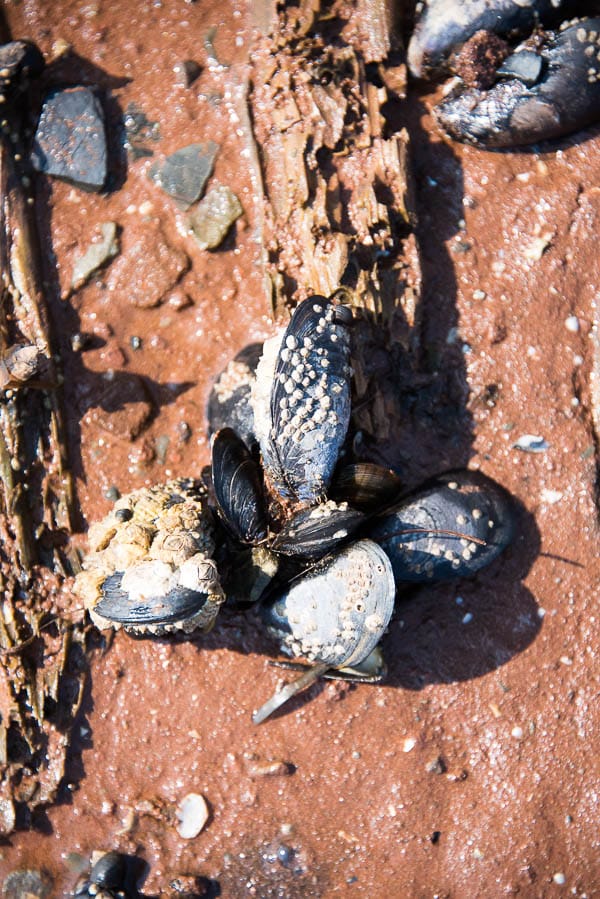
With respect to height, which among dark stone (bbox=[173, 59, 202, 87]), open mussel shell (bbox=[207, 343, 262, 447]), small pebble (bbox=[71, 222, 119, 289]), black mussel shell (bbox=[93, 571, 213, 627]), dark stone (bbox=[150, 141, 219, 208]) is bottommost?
black mussel shell (bbox=[93, 571, 213, 627])

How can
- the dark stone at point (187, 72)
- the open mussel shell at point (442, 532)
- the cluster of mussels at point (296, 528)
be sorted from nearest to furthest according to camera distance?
1. the cluster of mussels at point (296, 528)
2. the open mussel shell at point (442, 532)
3. the dark stone at point (187, 72)

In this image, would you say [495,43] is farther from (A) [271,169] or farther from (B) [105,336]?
(B) [105,336]

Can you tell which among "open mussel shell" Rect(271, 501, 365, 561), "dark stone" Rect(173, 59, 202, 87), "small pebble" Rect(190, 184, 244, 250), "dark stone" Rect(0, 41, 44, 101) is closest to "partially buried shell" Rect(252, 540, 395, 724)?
"open mussel shell" Rect(271, 501, 365, 561)

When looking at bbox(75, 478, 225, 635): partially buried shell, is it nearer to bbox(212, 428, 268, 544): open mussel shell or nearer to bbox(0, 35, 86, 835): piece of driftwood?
bbox(212, 428, 268, 544): open mussel shell

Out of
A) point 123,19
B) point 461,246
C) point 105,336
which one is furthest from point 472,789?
point 123,19

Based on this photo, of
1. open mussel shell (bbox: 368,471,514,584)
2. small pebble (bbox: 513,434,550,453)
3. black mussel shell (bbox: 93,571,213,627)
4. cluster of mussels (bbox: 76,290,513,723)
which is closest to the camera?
black mussel shell (bbox: 93,571,213,627)

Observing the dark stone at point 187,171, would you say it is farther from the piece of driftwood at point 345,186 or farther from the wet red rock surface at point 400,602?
the piece of driftwood at point 345,186

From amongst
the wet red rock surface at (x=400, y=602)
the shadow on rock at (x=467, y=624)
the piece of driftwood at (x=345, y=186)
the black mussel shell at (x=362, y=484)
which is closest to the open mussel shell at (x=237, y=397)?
the wet red rock surface at (x=400, y=602)

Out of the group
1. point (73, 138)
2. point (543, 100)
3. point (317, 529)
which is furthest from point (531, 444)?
point (73, 138)
